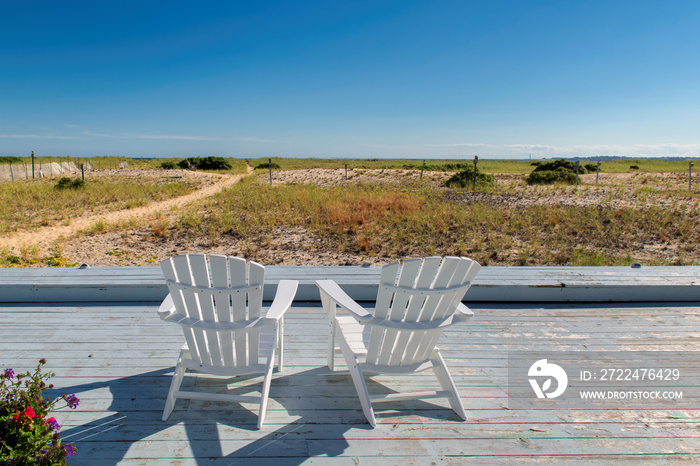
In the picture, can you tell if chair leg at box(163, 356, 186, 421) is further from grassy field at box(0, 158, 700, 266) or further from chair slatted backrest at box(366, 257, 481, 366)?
grassy field at box(0, 158, 700, 266)

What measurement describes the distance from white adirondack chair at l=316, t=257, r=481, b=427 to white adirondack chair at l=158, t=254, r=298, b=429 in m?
0.45

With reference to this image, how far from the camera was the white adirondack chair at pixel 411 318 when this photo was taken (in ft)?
6.22

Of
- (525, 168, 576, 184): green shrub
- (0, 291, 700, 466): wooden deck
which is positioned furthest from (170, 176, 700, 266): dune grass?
(525, 168, 576, 184): green shrub

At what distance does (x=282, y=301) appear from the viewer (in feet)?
6.90

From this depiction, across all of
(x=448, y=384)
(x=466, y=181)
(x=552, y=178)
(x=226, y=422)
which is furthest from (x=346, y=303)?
(x=552, y=178)

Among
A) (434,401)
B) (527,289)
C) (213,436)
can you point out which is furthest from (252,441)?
(527,289)

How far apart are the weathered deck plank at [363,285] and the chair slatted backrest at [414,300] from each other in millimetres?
1399

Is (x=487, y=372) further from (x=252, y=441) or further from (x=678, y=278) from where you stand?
(x=678, y=278)

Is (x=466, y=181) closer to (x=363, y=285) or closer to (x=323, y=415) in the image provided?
(x=363, y=285)

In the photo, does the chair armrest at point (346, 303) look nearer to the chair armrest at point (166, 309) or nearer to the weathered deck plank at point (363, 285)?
the chair armrest at point (166, 309)

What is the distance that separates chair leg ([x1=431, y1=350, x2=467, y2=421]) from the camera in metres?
1.98

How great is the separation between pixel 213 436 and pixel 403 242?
5771mm

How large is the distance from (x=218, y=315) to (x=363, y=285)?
1713 millimetres

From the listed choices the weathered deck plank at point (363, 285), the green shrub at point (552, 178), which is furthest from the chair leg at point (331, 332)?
the green shrub at point (552, 178)
